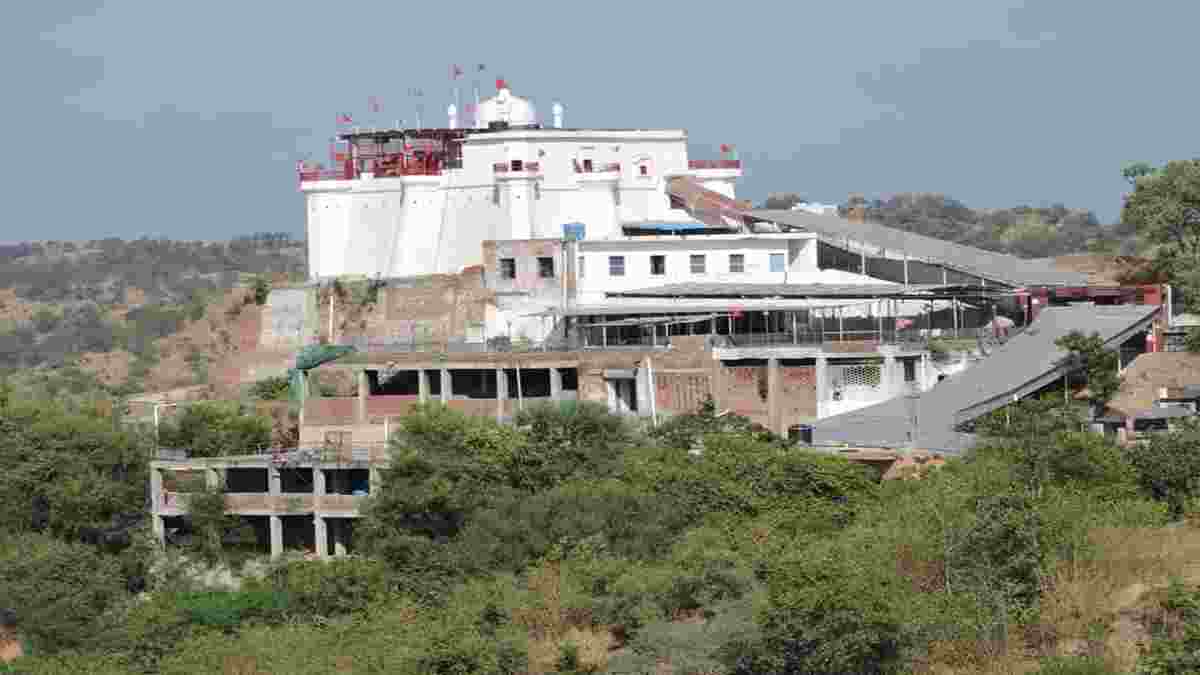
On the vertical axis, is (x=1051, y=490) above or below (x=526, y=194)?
Result: below

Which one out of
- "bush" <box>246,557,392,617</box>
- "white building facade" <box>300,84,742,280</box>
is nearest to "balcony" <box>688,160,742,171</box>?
"white building facade" <box>300,84,742,280</box>

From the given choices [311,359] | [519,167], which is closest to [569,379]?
[311,359]

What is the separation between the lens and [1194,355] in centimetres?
5069

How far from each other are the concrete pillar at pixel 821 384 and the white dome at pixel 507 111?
43.5ft

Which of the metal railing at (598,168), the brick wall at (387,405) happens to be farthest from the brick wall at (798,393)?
the metal railing at (598,168)

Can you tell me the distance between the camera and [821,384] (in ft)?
172

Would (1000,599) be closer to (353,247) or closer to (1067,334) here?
(1067,334)

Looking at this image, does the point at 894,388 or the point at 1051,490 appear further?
the point at 894,388

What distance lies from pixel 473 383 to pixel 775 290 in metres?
6.44

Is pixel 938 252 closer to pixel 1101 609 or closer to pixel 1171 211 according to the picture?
pixel 1171 211

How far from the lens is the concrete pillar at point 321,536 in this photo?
167ft

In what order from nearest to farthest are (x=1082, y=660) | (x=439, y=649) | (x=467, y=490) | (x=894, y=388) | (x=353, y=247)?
(x=1082, y=660), (x=439, y=649), (x=467, y=490), (x=894, y=388), (x=353, y=247)

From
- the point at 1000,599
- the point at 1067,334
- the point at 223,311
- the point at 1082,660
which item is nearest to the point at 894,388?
the point at 1067,334

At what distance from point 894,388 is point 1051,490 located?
311 inches
